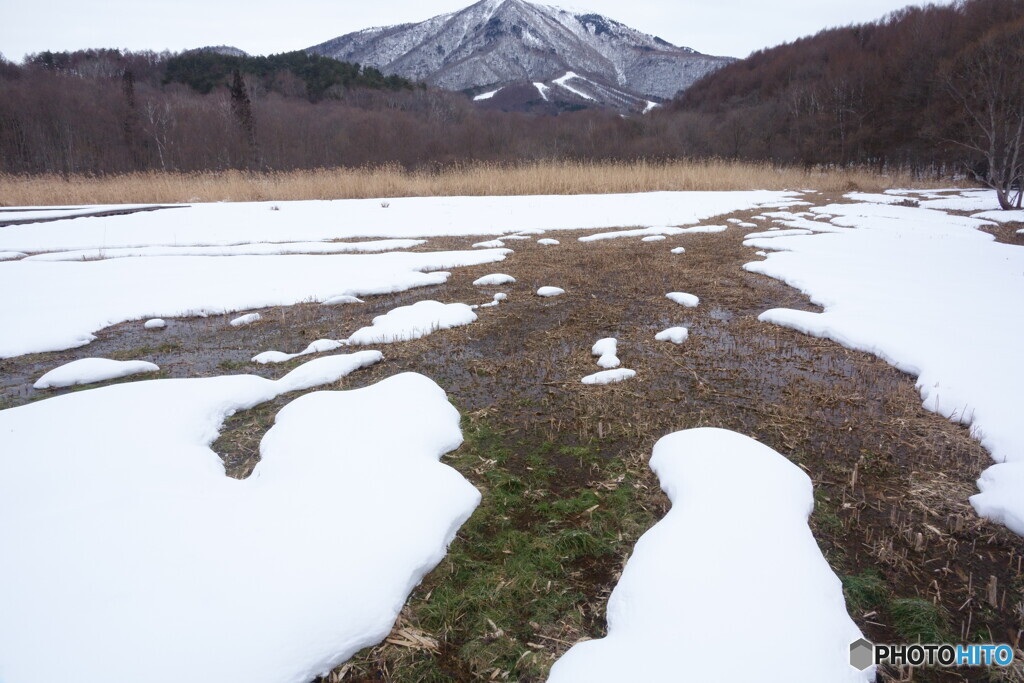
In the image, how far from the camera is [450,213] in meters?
12.8

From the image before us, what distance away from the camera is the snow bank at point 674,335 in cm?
430

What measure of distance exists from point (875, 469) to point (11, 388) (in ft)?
18.3

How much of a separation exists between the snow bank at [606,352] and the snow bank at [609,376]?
169 millimetres

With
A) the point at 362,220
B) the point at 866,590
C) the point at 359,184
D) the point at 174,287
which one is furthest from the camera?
the point at 359,184

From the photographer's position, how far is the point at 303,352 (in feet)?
13.9

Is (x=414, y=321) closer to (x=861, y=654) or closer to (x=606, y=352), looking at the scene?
(x=606, y=352)

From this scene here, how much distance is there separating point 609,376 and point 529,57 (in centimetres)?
14947

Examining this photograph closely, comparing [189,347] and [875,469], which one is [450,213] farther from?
[875,469]

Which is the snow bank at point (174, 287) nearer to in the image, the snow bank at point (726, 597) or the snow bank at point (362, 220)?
the snow bank at point (362, 220)

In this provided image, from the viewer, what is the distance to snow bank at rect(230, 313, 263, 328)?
5.09 meters

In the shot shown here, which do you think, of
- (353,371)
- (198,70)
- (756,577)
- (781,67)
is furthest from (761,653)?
(198,70)

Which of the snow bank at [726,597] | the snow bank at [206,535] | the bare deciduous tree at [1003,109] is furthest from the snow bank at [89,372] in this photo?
the bare deciduous tree at [1003,109]

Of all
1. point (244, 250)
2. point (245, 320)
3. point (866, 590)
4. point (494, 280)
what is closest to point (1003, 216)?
point (494, 280)
